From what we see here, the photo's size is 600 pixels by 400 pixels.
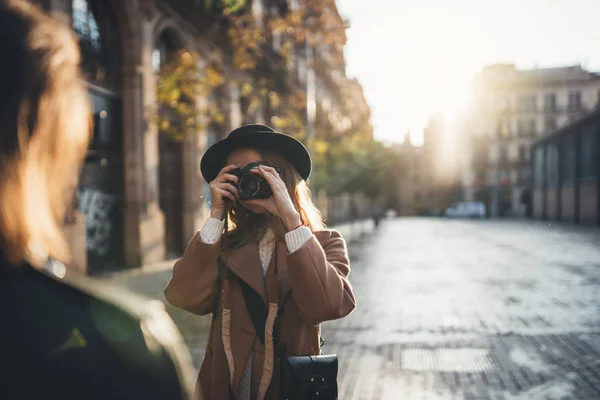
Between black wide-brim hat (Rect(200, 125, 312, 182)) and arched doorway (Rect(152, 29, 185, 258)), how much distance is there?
46.1 feet

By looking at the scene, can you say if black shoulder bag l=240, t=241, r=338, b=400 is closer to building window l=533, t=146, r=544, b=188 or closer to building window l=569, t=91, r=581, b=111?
building window l=533, t=146, r=544, b=188

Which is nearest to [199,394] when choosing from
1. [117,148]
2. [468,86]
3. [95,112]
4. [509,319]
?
[509,319]

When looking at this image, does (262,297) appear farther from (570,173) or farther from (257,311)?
(570,173)

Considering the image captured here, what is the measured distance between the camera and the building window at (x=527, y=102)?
71.4m

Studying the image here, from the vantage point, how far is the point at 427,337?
6.69m

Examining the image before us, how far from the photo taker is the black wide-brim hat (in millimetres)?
2260

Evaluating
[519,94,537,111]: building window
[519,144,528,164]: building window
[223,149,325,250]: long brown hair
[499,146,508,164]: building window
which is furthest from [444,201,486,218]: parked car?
[223,149,325,250]: long brown hair

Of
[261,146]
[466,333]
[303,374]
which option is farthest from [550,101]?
[303,374]

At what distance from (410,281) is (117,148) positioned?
745 cm

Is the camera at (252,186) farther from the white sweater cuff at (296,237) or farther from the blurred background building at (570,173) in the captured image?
the blurred background building at (570,173)

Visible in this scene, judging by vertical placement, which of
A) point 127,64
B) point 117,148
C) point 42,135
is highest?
point 127,64

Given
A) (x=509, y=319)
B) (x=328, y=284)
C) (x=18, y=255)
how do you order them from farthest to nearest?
(x=509, y=319), (x=328, y=284), (x=18, y=255)

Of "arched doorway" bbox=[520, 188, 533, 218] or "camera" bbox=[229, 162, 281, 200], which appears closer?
"camera" bbox=[229, 162, 281, 200]

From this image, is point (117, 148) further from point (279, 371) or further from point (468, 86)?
point (468, 86)
